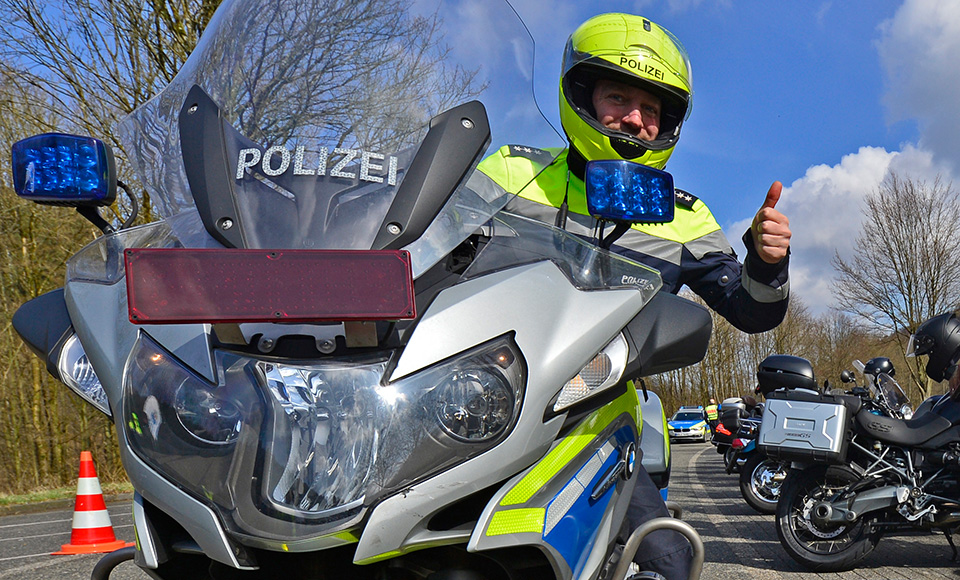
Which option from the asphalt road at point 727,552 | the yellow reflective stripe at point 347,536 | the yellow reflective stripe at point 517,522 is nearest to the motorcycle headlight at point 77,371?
the yellow reflective stripe at point 347,536

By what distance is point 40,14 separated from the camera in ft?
39.5

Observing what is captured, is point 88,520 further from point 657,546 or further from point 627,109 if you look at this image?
point 657,546

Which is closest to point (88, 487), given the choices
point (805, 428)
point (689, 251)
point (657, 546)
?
point (805, 428)

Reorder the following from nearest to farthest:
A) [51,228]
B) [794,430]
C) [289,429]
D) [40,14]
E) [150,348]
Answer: [289,429], [150,348], [794,430], [40,14], [51,228]

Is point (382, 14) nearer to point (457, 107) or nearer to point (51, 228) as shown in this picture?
point (457, 107)

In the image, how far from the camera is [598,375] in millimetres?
1572

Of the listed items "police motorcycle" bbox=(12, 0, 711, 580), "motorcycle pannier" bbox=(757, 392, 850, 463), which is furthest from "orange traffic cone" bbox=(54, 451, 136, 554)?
"police motorcycle" bbox=(12, 0, 711, 580)

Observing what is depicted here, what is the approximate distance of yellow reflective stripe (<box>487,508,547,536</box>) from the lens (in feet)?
4.56

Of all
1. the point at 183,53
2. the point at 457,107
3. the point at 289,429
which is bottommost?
the point at 289,429

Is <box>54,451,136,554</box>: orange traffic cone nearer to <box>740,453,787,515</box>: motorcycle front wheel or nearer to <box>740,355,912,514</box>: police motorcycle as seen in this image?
<box>740,355,912,514</box>: police motorcycle

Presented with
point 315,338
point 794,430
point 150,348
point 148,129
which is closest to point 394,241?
point 315,338

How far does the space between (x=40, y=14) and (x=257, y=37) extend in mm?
11991

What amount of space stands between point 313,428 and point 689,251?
1392mm

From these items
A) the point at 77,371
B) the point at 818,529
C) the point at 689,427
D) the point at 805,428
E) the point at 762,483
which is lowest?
the point at 689,427
